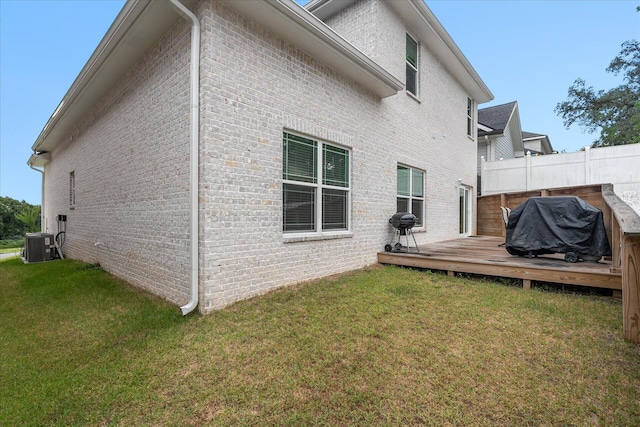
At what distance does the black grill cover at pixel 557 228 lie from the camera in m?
5.14

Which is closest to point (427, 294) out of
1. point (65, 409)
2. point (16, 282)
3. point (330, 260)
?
point (330, 260)

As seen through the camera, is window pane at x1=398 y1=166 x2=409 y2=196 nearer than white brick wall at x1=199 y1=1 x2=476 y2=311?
No

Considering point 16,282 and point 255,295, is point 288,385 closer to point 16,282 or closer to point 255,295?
point 255,295

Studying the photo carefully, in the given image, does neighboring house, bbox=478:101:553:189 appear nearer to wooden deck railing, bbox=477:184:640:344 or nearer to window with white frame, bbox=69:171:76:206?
wooden deck railing, bbox=477:184:640:344

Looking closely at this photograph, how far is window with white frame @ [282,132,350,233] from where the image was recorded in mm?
4922

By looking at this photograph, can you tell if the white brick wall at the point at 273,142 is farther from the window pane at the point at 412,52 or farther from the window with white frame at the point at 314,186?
the window pane at the point at 412,52

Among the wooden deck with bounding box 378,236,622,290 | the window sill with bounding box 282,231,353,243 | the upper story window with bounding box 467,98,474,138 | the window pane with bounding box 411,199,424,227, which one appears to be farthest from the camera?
the upper story window with bounding box 467,98,474,138

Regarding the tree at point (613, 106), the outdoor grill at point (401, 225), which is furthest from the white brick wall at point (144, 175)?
the tree at point (613, 106)

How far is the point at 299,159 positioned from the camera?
509 cm

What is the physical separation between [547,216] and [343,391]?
17.8ft

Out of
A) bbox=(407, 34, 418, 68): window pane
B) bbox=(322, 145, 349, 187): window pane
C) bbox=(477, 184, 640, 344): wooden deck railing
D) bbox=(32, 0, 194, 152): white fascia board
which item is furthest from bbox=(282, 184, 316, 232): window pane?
bbox=(407, 34, 418, 68): window pane

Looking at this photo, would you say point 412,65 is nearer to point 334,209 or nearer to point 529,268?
point 334,209

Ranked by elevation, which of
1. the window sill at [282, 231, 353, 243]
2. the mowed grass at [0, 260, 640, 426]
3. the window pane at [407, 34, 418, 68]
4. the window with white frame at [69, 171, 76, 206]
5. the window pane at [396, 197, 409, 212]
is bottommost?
the mowed grass at [0, 260, 640, 426]

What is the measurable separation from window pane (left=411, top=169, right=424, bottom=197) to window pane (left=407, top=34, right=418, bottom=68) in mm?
3138
